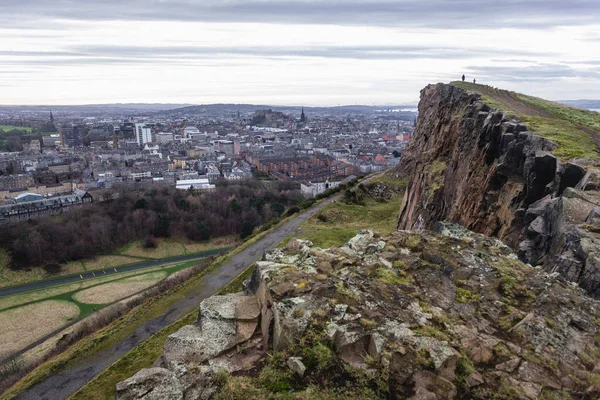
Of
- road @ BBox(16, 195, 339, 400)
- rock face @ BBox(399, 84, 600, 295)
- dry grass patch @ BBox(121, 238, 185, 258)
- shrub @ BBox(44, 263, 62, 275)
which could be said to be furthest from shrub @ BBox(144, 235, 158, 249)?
rock face @ BBox(399, 84, 600, 295)

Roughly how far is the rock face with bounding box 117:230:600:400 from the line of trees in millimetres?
44526

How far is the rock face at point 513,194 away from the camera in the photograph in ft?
31.8

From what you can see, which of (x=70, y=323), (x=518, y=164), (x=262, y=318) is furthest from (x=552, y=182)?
(x=70, y=323)

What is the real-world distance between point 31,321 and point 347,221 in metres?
28.7

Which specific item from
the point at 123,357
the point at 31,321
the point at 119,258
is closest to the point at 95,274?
the point at 119,258

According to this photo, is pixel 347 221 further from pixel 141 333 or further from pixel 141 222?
pixel 141 222

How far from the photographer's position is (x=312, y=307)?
Answer: 8.88 metres

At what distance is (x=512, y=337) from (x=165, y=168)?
4600 inches

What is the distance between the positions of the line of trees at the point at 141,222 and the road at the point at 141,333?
26.0m

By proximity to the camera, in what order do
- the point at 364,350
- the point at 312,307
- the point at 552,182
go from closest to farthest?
the point at 364,350 → the point at 312,307 → the point at 552,182

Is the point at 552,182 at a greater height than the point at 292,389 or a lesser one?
greater

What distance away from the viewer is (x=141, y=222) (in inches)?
2459

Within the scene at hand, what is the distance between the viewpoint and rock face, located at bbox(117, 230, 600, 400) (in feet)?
24.3

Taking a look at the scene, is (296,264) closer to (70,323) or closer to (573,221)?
(573,221)
